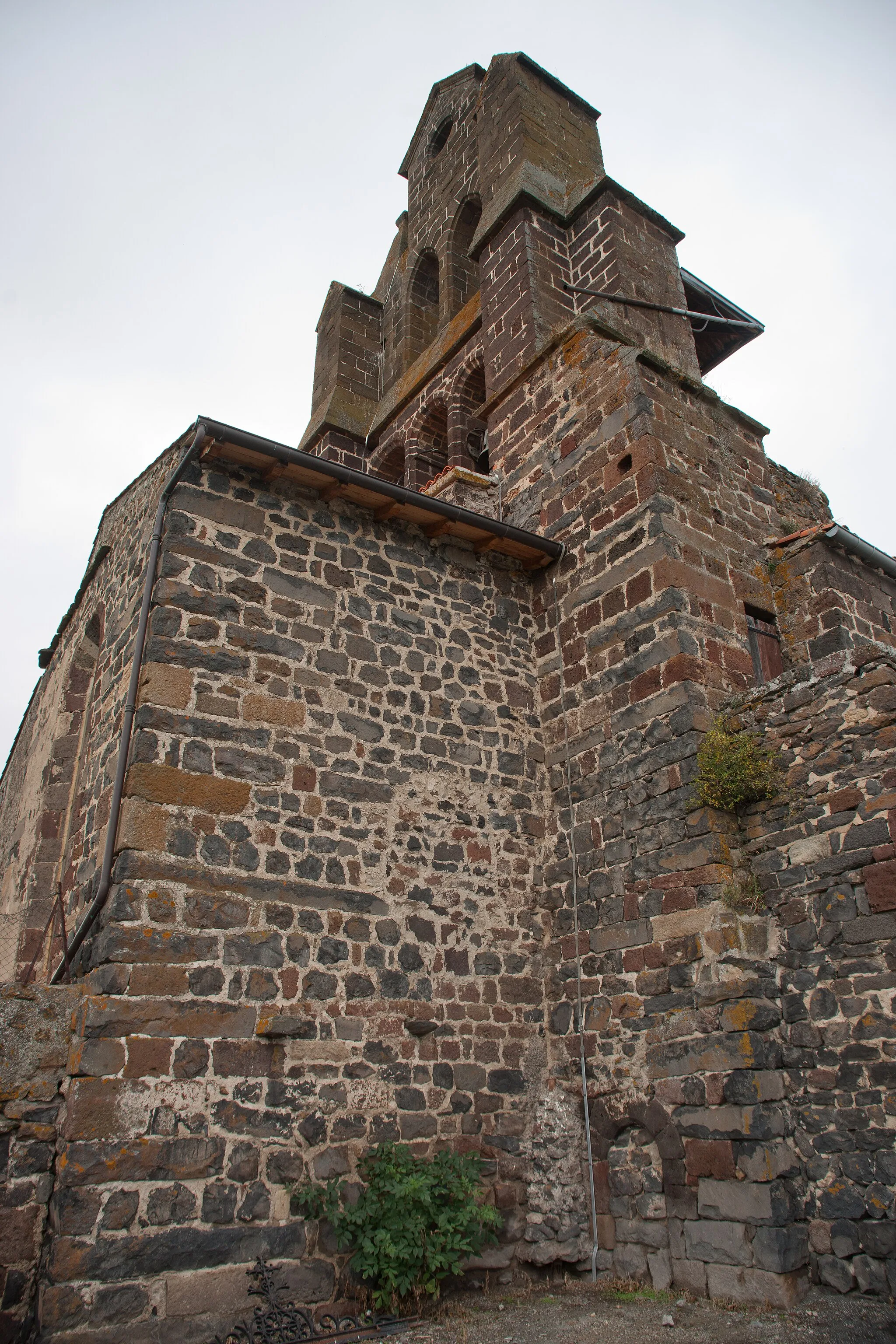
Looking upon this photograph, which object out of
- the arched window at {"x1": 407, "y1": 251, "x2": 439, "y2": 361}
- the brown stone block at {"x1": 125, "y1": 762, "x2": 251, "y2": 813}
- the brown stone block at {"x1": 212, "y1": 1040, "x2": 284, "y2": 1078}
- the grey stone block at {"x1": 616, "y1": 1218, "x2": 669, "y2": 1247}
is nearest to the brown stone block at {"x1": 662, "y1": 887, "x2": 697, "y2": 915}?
the grey stone block at {"x1": 616, "y1": 1218, "x2": 669, "y2": 1247}

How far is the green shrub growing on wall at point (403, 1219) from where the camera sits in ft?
17.7

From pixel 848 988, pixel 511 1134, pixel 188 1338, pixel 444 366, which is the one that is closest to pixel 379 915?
pixel 511 1134

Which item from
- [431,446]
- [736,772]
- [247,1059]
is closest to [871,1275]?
[736,772]

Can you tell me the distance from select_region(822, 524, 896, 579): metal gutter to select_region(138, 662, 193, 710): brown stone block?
5.36m

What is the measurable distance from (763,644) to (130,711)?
4941mm

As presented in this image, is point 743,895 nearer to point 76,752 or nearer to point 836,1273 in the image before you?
point 836,1273

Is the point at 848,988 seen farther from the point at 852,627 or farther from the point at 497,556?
the point at 497,556

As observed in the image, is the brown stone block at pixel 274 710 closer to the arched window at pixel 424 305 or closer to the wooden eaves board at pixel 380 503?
the wooden eaves board at pixel 380 503

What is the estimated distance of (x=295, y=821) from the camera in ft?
20.6

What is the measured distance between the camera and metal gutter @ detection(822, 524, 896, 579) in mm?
Answer: 7859

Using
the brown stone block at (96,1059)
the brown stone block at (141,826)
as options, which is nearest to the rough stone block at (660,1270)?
the brown stone block at (96,1059)

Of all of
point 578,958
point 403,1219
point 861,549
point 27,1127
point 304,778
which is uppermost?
point 861,549

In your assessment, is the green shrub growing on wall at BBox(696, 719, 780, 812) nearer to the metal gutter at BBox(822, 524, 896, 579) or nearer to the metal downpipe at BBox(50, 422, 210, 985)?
the metal gutter at BBox(822, 524, 896, 579)

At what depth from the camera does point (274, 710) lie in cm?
647
